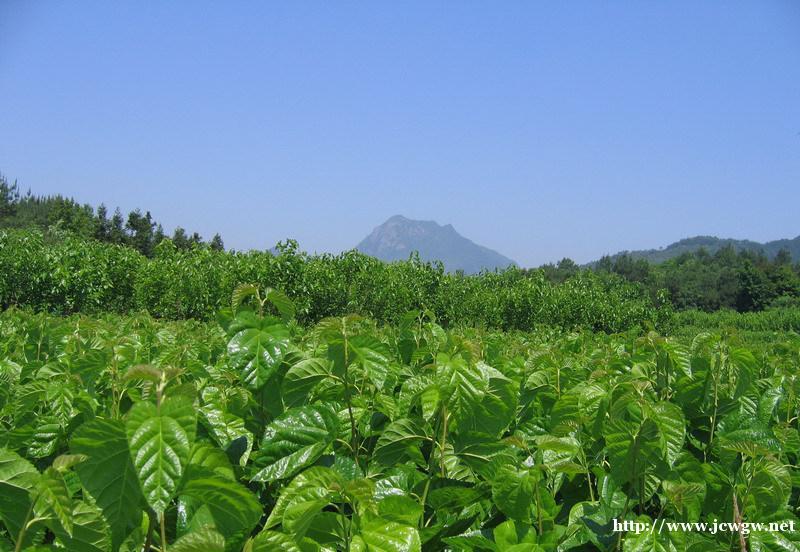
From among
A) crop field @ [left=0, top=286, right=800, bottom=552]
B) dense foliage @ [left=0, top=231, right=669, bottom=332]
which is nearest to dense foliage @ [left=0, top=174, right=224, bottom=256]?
dense foliage @ [left=0, top=231, right=669, bottom=332]

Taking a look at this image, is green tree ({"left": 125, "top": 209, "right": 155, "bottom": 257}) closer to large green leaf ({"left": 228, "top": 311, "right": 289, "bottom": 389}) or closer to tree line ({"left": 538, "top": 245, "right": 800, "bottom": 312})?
tree line ({"left": 538, "top": 245, "right": 800, "bottom": 312})

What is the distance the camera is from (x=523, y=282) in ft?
84.2

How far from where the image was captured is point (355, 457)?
1.39 meters

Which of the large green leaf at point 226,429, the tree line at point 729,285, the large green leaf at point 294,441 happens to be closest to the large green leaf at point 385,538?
the large green leaf at point 294,441

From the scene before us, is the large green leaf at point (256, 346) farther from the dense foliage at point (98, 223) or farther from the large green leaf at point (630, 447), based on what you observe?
the dense foliage at point (98, 223)

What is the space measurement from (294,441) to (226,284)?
17.4m

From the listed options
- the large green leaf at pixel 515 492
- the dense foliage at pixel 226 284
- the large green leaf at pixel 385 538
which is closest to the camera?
the large green leaf at pixel 385 538

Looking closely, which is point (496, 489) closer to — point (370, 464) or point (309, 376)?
point (370, 464)

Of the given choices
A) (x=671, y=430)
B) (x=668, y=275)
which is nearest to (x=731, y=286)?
(x=668, y=275)

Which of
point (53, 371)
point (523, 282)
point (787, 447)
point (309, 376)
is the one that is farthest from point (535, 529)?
point (523, 282)

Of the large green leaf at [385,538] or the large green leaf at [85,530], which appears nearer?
the large green leaf at [85,530]

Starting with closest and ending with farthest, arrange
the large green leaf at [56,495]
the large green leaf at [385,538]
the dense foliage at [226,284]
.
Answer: the large green leaf at [56,495] < the large green leaf at [385,538] < the dense foliage at [226,284]

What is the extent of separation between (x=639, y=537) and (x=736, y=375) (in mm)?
845

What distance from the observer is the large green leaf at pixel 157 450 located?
2.42ft
